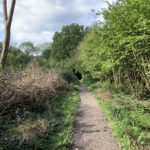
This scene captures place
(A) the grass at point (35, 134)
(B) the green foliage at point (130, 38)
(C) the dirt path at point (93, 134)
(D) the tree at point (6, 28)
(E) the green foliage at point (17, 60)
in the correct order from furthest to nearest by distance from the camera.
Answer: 1. (E) the green foliage at point (17, 60)
2. (D) the tree at point (6, 28)
3. (B) the green foliage at point (130, 38)
4. (C) the dirt path at point (93, 134)
5. (A) the grass at point (35, 134)

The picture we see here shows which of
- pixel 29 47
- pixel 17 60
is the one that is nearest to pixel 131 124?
pixel 17 60

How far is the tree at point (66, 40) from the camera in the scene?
74.3 metres

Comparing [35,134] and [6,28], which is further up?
[6,28]

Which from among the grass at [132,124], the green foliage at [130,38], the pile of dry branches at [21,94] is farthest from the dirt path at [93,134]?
the green foliage at [130,38]

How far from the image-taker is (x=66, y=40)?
7650 cm

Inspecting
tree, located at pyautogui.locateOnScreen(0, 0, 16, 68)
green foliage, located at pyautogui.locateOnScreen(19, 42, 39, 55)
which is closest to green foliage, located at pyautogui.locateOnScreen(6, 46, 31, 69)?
tree, located at pyautogui.locateOnScreen(0, 0, 16, 68)

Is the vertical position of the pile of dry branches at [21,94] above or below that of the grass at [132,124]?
above

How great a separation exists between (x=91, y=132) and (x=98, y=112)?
437cm

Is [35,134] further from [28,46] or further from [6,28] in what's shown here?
[28,46]

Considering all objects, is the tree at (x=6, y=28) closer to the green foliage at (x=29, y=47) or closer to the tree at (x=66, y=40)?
the green foliage at (x=29, y=47)

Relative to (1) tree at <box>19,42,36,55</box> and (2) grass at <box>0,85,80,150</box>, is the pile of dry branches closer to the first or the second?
(2) grass at <box>0,85,80,150</box>

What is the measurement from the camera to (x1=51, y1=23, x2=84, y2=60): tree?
74312 millimetres

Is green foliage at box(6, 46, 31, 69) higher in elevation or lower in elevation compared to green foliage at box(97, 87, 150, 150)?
higher

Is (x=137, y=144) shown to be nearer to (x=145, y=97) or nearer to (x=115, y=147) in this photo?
(x=115, y=147)
